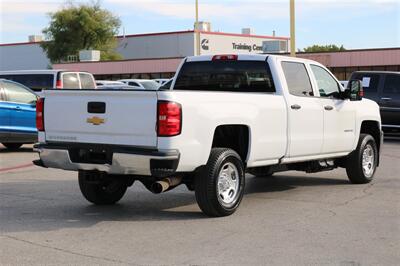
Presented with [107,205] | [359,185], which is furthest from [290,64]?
[107,205]

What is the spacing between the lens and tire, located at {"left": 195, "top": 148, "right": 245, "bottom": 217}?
282 inches

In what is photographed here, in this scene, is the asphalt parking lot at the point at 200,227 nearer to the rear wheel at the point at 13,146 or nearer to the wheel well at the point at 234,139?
the wheel well at the point at 234,139

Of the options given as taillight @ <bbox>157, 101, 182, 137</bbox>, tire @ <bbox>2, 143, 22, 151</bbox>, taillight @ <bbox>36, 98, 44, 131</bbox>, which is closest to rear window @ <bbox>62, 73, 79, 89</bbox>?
tire @ <bbox>2, 143, 22, 151</bbox>

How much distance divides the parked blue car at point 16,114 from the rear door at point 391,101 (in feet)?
31.5

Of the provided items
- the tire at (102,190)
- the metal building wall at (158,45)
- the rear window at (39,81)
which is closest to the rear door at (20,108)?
the rear window at (39,81)

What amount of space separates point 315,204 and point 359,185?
203 centimetres

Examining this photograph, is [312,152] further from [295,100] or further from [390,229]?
[390,229]

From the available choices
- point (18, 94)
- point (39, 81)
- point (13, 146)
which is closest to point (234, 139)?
point (18, 94)

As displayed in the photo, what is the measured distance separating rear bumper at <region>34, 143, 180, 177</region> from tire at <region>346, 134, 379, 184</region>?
4192 millimetres

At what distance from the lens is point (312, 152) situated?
887 centimetres

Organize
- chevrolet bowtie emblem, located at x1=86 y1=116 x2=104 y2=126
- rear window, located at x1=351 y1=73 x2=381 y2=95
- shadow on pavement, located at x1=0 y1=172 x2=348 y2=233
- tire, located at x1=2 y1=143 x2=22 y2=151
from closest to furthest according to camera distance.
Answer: chevrolet bowtie emblem, located at x1=86 y1=116 x2=104 y2=126
shadow on pavement, located at x1=0 y1=172 x2=348 y2=233
tire, located at x1=2 y1=143 x2=22 y2=151
rear window, located at x1=351 y1=73 x2=381 y2=95

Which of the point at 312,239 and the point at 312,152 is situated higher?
the point at 312,152

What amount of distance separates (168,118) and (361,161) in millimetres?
4513

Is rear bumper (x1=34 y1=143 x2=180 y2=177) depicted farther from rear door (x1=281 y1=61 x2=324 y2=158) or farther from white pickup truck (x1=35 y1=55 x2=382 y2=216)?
rear door (x1=281 y1=61 x2=324 y2=158)
